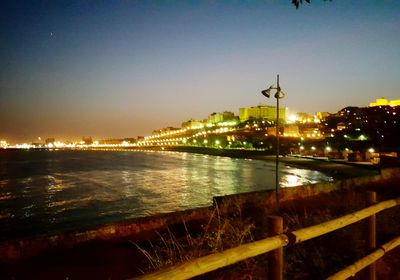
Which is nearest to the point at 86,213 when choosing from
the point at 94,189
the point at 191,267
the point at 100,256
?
the point at 94,189

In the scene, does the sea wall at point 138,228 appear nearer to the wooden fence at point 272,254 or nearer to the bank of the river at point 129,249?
the bank of the river at point 129,249

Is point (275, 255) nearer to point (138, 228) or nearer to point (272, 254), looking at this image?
point (272, 254)

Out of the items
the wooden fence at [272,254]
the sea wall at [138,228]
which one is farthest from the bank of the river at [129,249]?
the wooden fence at [272,254]

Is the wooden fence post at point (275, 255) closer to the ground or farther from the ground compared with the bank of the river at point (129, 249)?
farther from the ground

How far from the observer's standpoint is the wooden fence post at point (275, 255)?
2814 mm

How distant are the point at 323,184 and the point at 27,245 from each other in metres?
11.6

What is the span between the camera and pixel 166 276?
1989mm

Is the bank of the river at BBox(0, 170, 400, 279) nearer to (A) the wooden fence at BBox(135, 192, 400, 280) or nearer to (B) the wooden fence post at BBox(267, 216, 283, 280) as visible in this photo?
(A) the wooden fence at BBox(135, 192, 400, 280)

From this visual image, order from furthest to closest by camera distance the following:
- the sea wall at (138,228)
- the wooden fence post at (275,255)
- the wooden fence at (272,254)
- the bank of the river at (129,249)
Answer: the sea wall at (138,228) < the bank of the river at (129,249) < the wooden fence post at (275,255) < the wooden fence at (272,254)

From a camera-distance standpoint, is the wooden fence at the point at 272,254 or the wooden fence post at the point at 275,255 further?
the wooden fence post at the point at 275,255

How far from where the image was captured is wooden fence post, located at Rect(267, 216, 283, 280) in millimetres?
2814

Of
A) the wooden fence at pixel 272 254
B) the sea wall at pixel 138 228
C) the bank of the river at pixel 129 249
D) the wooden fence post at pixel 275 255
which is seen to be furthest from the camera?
the sea wall at pixel 138 228

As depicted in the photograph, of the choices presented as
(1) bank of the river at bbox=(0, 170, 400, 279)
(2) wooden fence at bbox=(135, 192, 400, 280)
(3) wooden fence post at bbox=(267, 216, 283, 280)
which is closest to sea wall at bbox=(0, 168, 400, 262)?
(1) bank of the river at bbox=(0, 170, 400, 279)

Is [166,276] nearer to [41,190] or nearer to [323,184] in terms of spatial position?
[323,184]
